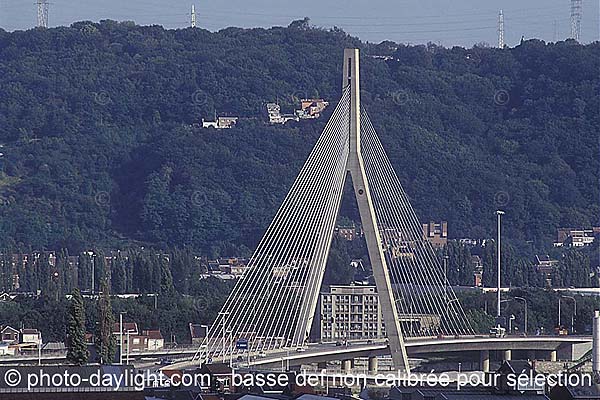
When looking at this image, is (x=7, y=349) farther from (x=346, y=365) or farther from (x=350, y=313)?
(x=350, y=313)

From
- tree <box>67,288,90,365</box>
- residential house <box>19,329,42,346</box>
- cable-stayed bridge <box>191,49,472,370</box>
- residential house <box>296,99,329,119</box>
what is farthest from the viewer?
residential house <box>296,99,329,119</box>

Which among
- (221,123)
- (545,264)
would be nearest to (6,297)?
(545,264)

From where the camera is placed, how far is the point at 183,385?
26.2m

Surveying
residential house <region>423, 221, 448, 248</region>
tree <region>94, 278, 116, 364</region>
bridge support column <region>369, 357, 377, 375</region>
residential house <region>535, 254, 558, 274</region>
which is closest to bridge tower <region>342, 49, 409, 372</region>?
bridge support column <region>369, 357, 377, 375</region>

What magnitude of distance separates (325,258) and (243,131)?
52143mm

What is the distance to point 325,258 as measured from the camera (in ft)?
141

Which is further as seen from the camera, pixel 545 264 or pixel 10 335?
pixel 545 264

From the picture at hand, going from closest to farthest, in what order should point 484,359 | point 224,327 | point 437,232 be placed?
1. point 224,327
2. point 484,359
3. point 437,232

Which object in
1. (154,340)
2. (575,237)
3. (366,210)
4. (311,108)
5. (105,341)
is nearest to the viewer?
(105,341)

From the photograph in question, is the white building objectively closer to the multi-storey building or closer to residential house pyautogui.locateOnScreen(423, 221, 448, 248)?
residential house pyautogui.locateOnScreen(423, 221, 448, 248)

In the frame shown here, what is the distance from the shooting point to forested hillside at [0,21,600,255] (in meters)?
88.2

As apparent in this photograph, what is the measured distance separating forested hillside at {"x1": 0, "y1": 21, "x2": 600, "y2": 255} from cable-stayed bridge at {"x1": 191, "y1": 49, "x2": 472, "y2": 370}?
89.2ft

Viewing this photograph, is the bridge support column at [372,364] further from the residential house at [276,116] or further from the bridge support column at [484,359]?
the residential house at [276,116]

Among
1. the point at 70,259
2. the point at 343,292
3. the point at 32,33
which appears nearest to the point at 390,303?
the point at 343,292
